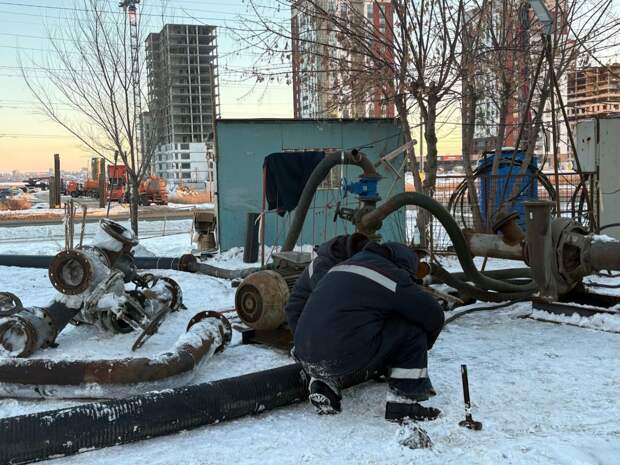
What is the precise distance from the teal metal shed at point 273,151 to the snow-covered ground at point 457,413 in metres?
6.31

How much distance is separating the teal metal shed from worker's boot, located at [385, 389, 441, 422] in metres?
8.31

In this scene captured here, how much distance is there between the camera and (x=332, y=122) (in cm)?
1198

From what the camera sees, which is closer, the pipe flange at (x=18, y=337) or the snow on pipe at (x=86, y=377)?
the snow on pipe at (x=86, y=377)

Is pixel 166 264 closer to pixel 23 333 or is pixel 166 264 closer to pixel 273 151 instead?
pixel 273 151

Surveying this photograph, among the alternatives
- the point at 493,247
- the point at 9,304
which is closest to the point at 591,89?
the point at 493,247

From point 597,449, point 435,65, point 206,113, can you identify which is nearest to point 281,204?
point 435,65

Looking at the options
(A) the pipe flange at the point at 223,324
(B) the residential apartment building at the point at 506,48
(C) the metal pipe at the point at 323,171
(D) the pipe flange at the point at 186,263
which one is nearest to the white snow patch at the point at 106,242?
(A) the pipe flange at the point at 223,324

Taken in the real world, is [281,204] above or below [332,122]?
below

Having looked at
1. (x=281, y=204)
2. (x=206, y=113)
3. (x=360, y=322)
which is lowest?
(x=360, y=322)

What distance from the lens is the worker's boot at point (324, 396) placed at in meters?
3.63

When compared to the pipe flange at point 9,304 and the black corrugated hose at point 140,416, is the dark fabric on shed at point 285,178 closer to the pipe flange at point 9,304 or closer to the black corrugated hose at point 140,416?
the pipe flange at point 9,304

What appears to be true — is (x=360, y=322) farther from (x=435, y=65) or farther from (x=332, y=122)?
(x=332, y=122)

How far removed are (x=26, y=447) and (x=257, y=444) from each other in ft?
3.89

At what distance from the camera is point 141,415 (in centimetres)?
327
